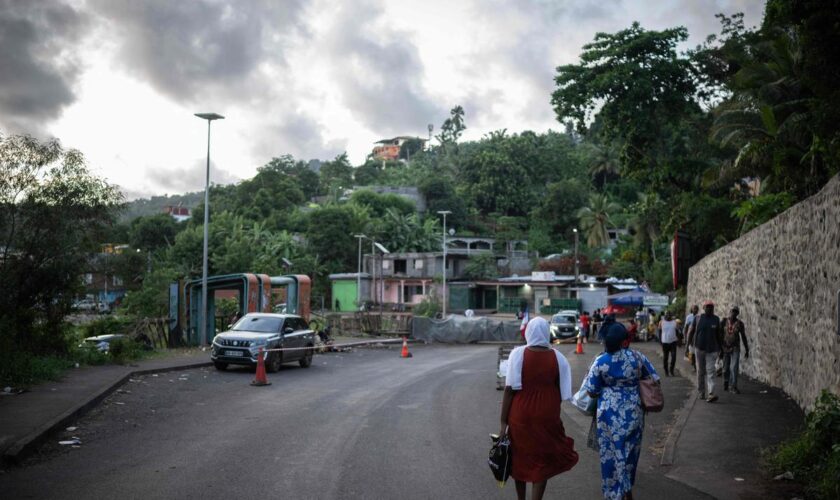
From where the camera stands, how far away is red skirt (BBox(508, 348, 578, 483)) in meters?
6.44

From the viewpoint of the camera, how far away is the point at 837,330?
32.9ft

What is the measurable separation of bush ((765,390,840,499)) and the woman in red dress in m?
2.99

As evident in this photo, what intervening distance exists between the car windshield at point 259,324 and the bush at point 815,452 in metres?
15.6

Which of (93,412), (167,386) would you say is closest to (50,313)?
(167,386)

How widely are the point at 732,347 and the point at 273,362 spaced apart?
12287 mm

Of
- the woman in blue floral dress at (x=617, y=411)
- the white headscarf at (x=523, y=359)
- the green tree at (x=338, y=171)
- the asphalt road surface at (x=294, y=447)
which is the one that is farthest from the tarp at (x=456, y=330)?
the green tree at (x=338, y=171)

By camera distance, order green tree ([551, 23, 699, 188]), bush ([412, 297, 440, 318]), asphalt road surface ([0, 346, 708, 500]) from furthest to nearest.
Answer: bush ([412, 297, 440, 318]) → green tree ([551, 23, 699, 188]) → asphalt road surface ([0, 346, 708, 500])

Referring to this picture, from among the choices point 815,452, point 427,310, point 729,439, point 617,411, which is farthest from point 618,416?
A: point 427,310

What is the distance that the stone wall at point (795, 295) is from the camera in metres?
11.2

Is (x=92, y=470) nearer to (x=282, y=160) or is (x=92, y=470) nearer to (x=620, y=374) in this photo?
(x=620, y=374)

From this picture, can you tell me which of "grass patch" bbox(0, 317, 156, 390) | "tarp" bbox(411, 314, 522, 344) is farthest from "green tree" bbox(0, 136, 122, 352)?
"tarp" bbox(411, 314, 522, 344)

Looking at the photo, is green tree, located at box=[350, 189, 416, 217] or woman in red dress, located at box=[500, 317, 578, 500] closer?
woman in red dress, located at box=[500, 317, 578, 500]

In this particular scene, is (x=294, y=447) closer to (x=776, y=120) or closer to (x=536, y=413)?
(x=536, y=413)

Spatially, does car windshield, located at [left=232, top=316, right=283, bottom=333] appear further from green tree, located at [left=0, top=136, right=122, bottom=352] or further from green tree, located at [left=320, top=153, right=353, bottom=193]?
green tree, located at [left=320, top=153, right=353, bottom=193]
